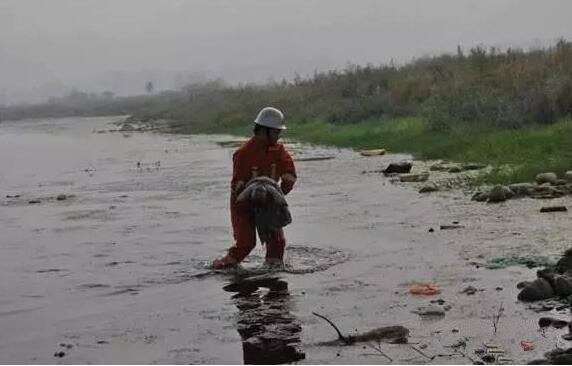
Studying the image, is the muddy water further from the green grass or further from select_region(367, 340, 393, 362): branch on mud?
the green grass

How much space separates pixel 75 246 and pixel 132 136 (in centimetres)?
3664

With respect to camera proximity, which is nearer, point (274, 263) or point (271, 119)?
point (271, 119)

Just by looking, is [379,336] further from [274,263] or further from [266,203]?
[274,263]

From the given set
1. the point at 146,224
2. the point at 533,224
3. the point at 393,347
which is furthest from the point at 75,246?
the point at 393,347

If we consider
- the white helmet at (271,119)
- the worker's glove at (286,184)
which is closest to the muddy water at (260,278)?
the worker's glove at (286,184)

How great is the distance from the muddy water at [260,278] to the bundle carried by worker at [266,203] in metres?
0.53

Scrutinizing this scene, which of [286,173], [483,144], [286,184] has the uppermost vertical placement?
[286,173]

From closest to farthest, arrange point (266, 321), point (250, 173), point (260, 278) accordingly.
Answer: point (266, 321) < point (260, 278) < point (250, 173)

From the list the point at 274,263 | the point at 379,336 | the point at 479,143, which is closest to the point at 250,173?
the point at 274,263

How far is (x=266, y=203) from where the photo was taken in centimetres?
952

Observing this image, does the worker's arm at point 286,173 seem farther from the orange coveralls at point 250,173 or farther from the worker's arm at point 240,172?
the worker's arm at point 240,172

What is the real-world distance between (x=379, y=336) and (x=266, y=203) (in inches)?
118

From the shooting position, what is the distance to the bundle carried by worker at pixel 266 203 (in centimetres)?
939

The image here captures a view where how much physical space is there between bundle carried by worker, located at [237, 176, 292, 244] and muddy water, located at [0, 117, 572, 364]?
1.75ft
